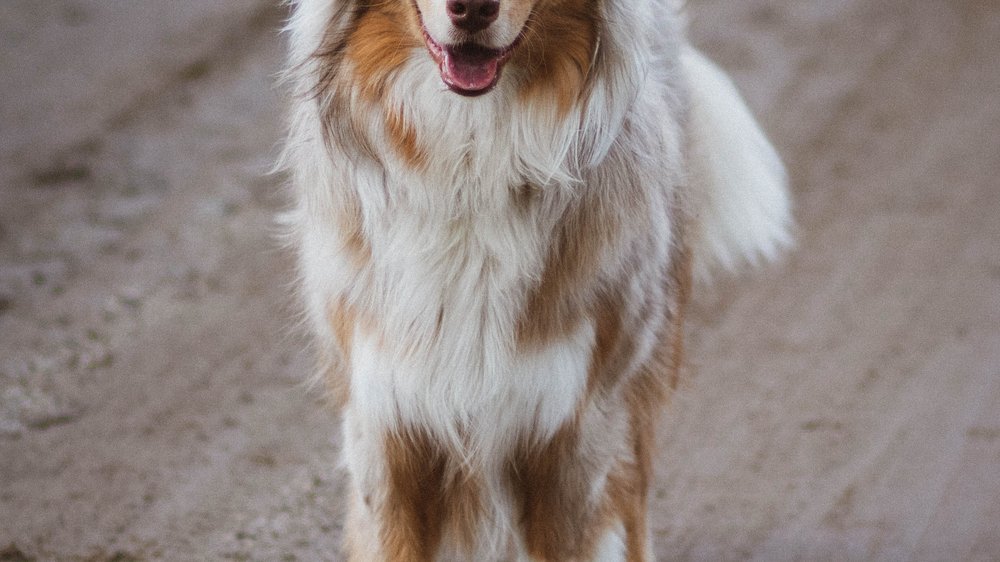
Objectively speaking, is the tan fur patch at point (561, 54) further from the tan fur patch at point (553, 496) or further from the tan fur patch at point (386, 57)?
the tan fur patch at point (553, 496)

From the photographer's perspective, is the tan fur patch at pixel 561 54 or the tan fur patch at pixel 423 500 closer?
the tan fur patch at pixel 561 54

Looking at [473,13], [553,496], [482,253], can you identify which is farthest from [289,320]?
[473,13]

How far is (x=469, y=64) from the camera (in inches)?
108

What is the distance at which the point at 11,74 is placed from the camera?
646cm

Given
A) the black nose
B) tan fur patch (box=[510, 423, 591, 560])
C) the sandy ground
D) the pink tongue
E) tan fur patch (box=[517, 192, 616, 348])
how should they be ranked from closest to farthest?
the black nose, the pink tongue, tan fur patch (box=[517, 192, 616, 348]), tan fur patch (box=[510, 423, 591, 560]), the sandy ground

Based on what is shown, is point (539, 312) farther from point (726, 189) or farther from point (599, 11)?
point (726, 189)

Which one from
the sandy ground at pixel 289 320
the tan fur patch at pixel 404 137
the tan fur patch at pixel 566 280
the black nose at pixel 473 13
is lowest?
the sandy ground at pixel 289 320

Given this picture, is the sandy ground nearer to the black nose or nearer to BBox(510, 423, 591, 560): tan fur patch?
BBox(510, 423, 591, 560): tan fur patch

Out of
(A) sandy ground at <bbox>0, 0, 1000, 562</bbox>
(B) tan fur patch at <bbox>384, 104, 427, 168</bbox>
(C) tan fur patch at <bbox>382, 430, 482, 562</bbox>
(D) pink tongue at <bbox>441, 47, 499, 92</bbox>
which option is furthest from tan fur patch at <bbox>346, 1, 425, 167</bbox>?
(A) sandy ground at <bbox>0, 0, 1000, 562</bbox>

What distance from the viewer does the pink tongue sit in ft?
8.89

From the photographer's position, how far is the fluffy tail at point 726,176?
4125 millimetres

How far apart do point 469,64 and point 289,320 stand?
90.0 inches

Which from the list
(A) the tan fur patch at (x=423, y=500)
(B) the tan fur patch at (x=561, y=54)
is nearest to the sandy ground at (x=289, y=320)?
(A) the tan fur patch at (x=423, y=500)

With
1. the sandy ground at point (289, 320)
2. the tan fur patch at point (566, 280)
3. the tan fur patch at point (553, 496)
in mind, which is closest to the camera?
the tan fur patch at point (566, 280)
